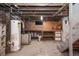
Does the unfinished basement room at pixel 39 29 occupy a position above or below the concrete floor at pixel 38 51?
above

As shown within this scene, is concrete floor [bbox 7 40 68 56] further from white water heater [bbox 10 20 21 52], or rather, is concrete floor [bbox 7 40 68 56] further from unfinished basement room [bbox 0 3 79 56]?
white water heater [bbox 10 20 21 52]

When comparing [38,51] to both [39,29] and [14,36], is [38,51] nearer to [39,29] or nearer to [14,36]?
[14,36]

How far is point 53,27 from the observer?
37.8 feet

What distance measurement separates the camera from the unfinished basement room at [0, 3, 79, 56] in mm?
4488

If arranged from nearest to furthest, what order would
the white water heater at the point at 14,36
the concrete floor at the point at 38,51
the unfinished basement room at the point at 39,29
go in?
the unfinished basement room at the point at 39,29, the concrete floor at the point at 38,51, the white water heater at the point at 14,36

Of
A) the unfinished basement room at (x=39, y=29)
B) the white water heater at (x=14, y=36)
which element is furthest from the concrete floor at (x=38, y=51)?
the white water heater at (x=14, y=36)

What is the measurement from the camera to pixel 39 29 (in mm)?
11516

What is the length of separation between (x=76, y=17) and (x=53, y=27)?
7.17 m

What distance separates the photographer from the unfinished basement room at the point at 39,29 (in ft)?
14.7

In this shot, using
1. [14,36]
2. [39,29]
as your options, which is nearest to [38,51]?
[14,36]

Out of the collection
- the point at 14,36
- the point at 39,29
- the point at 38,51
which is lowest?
the point at 38,51

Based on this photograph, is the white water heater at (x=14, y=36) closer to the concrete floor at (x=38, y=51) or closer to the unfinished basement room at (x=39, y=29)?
the unfinished basement room at (x=39, y=29)

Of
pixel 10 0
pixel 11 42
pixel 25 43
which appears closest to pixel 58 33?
pixel 25 43

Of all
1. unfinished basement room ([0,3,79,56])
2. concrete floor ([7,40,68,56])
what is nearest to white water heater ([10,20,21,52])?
unfinished basement room ([0,3,79,56])
